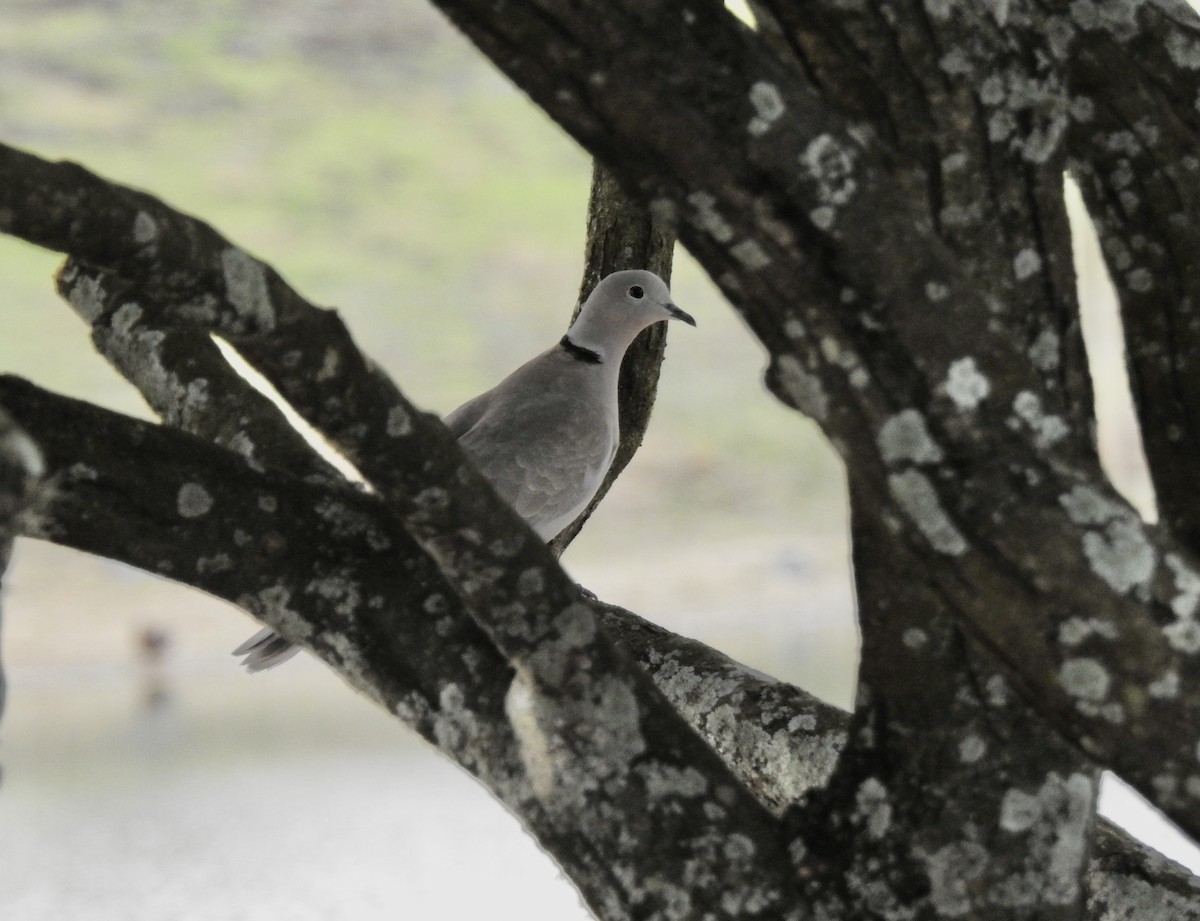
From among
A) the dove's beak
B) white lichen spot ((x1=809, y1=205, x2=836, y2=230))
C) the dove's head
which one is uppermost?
the dove's head

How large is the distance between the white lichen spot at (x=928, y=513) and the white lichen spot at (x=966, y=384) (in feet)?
0.16

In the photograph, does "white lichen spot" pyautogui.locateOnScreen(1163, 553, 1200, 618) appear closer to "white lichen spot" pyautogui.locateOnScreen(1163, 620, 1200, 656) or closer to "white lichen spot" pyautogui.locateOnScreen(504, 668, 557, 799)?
"white lichen spot" pyautogui.locateOnScreen(1163, 620, 1200, 656)

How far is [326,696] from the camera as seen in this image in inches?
325

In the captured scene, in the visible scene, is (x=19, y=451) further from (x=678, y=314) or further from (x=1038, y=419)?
(x=678, y=314)

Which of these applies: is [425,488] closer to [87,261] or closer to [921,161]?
[87,261]

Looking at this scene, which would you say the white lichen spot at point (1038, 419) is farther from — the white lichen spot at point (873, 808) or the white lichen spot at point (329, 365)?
the white lichen spot at point (329, 365)

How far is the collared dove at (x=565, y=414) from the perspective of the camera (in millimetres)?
2104

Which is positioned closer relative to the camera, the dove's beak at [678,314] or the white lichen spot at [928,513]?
the white lichen spot at [928,513]

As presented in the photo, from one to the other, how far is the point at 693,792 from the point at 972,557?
0.94 ft

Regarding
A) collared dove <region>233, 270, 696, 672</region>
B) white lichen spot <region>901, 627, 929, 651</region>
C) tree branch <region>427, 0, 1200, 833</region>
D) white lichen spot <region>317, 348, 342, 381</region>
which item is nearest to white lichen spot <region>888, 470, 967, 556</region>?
tree branch <region>427, 0, 1200, 833</region>

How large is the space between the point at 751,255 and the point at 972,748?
14.2 inches

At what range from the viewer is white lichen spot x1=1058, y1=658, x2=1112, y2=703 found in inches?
35.7

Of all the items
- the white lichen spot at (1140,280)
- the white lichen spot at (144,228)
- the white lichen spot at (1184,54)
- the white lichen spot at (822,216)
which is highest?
the white lichen spot at (144,228)

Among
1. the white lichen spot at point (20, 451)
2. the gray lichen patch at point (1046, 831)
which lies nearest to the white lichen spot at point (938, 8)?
the gray lichen patch at point (1046, 831)
